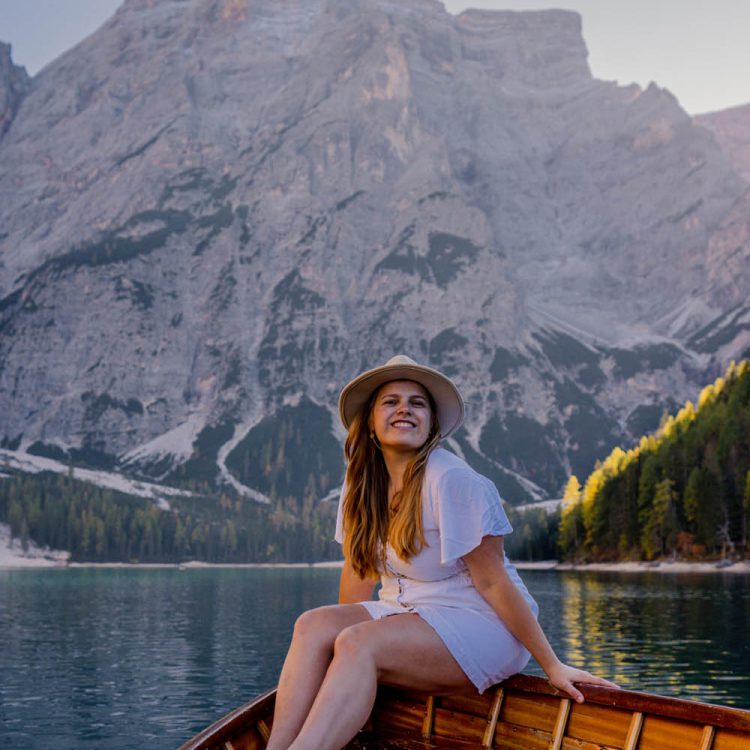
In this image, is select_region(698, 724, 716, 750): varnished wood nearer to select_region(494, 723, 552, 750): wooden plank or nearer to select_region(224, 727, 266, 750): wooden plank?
select_region(494, 723, 552, 750): wooden plank

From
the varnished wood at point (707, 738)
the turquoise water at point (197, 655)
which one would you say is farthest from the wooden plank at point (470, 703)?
the turquoise water at point (197, 655)

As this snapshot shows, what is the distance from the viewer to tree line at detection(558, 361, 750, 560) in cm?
9900

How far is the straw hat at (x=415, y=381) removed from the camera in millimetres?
7879

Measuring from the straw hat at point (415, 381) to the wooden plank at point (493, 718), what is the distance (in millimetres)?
2296

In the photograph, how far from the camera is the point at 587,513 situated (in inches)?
4830

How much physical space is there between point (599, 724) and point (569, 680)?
1.28 ft

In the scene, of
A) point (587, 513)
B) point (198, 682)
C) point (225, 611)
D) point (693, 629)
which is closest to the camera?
point (198, 682)

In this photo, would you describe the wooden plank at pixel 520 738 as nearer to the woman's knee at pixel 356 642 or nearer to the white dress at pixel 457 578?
the white dress at pixel 457 578

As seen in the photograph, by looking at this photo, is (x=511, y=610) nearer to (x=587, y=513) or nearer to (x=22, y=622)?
(x=22, y=622)

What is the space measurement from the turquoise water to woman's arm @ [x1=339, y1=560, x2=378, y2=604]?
18.3 metres

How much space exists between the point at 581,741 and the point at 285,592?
8765cm

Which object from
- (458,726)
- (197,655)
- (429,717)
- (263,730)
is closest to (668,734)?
(458,726)

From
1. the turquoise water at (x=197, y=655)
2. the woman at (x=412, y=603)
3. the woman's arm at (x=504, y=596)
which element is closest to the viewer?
the woman at (x=412, y=603)

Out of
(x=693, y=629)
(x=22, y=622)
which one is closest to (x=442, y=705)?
(x=693, y=629)
